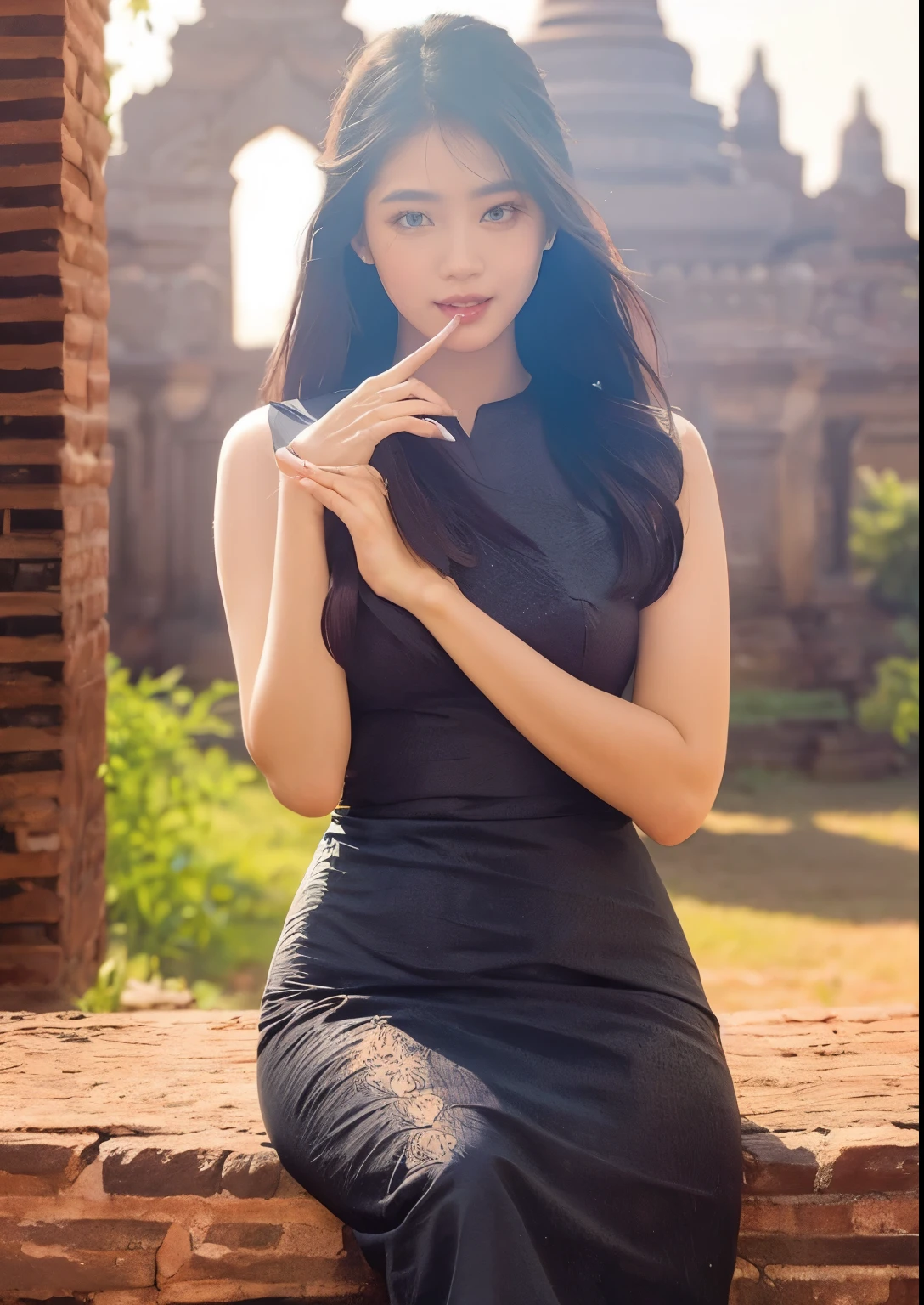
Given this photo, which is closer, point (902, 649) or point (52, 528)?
point (52, 528)

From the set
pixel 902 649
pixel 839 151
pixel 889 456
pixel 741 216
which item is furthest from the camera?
pixel 839 151

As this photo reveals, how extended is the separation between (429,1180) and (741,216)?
14.1m

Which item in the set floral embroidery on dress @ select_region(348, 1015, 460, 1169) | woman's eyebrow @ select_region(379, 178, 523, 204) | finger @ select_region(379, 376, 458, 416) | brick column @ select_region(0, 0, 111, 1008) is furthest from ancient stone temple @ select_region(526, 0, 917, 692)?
floral embroidery on dress @ select_region(348, 1015, 460, 1169)

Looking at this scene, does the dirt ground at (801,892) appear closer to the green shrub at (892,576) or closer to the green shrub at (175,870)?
the green shrub at (892,576)

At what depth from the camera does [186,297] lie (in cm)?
1295

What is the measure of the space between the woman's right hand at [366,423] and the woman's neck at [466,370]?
32cm

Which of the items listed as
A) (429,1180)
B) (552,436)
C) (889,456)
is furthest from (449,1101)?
(889,456)

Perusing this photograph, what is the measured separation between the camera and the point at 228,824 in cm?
934

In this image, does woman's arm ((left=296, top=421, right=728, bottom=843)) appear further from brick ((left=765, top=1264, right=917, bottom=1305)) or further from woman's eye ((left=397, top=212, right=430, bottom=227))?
brick ((left=765, top=1264, right=917, bottom=1305))

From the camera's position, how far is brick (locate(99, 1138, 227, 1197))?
2.18m

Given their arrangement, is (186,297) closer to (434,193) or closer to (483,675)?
(434,193)

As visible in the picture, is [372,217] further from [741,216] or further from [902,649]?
[741,216]

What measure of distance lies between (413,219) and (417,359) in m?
0.28

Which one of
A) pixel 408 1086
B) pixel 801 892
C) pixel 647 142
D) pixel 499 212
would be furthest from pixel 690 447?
pixel 647 142
